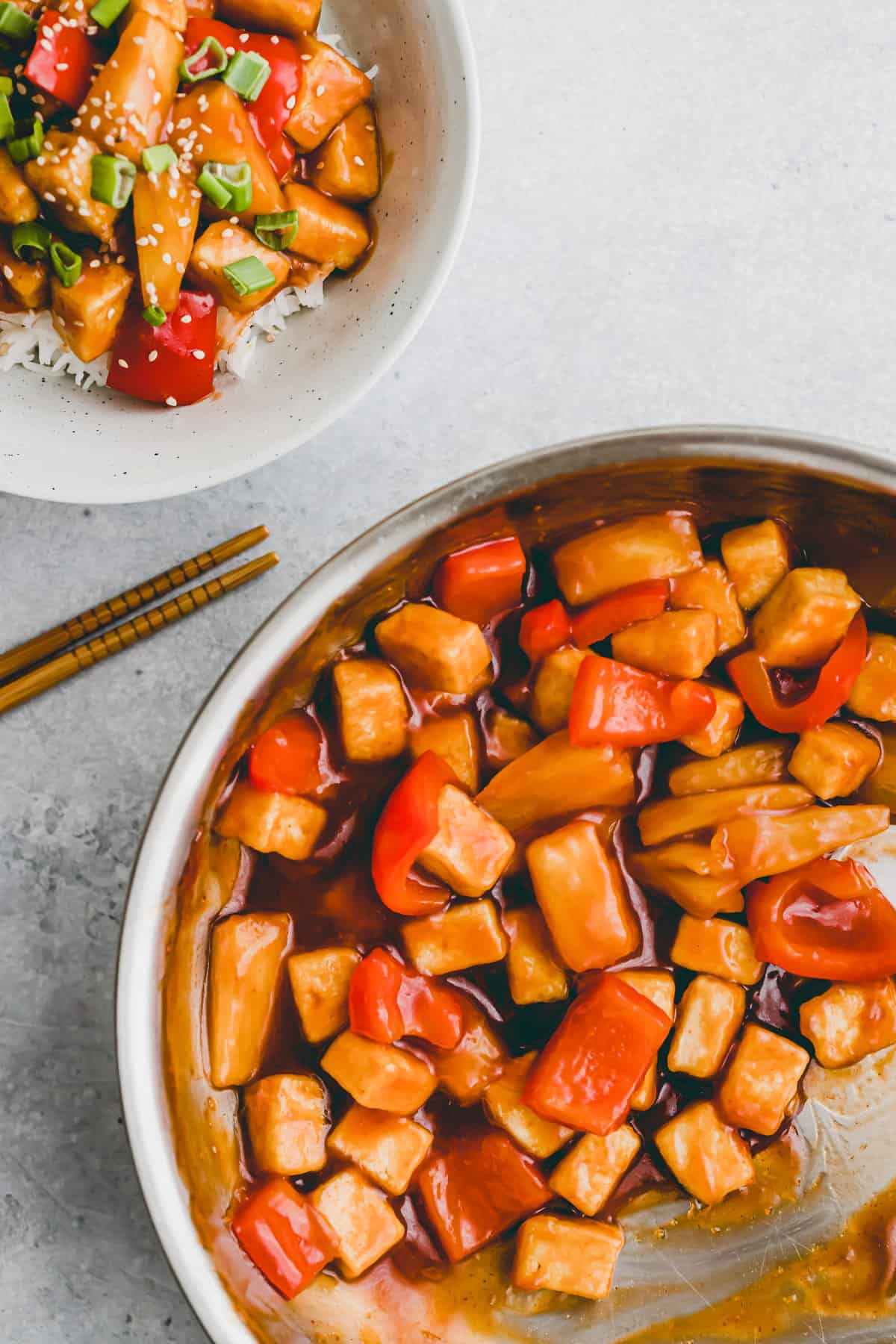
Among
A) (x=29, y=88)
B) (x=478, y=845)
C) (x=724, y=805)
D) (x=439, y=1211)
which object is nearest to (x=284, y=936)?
(x=478, y=845)

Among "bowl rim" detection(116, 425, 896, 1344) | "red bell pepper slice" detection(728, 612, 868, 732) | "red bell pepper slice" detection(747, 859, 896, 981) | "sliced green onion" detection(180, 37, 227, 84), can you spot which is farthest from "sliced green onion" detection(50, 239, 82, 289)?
"red bell pepper slice" detection(747, 859, 896, 981)

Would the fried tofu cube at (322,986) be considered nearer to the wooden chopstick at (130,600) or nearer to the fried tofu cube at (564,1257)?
the fried tofu cube at (564,1257)

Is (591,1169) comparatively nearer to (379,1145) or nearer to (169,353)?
(379,1145)

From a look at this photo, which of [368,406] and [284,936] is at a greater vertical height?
[368,406]

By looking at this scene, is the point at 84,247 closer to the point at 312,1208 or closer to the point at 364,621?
→ the point at 364,621

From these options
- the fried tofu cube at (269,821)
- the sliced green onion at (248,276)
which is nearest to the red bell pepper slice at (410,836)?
the fried tofu cube at (269,821)

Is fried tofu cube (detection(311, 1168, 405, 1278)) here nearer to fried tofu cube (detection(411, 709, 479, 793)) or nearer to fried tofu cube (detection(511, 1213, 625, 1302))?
fried tofu cube (detection(511, 1213, 625, 1302))
